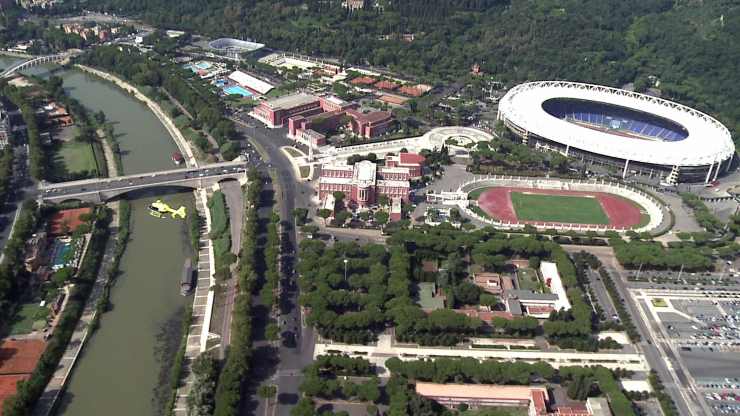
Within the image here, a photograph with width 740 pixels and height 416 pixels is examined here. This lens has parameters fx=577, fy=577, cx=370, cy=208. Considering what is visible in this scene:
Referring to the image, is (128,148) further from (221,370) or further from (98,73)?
(221,370)

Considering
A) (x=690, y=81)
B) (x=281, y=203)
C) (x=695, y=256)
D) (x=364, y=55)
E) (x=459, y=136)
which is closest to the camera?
(x=695, y=256)

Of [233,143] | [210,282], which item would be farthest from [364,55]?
[210,282]

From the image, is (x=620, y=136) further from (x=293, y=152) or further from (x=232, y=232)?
(x=232, y=232)

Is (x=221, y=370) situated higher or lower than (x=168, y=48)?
lower

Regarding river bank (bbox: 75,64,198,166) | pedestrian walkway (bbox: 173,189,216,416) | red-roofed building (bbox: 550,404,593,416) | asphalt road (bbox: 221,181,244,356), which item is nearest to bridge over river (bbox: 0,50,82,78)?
river bank (bbox: 75,64,198,166)

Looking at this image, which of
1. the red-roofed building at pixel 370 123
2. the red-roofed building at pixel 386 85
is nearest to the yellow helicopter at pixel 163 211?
the red-roofed building at pixel 370 123

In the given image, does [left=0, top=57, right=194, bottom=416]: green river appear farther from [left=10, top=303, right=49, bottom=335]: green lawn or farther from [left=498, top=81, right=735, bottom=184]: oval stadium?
[left=498, top=81, right=735, bottom=184]: oval stadium

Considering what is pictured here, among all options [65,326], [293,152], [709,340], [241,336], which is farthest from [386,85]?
[65,326]
